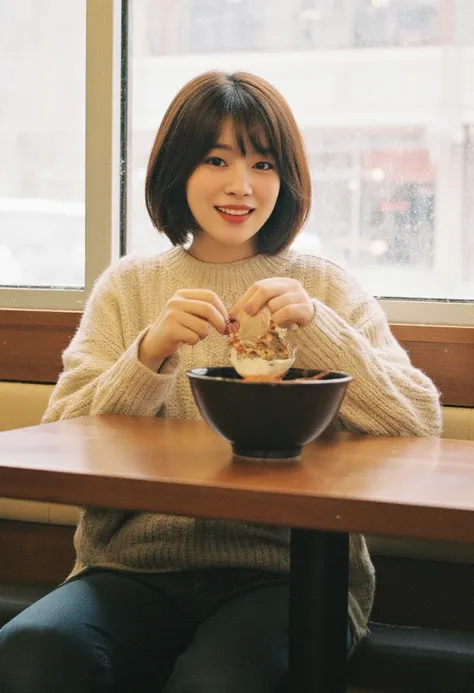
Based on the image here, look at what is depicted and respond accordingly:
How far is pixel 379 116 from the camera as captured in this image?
81.7 inches

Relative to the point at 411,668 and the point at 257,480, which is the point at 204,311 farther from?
the point at 411,668

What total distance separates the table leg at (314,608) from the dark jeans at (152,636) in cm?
10

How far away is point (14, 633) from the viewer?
120cm

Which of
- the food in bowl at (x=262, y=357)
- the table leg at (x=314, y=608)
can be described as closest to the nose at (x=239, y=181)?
the food in bowl at (x=262, y=357)

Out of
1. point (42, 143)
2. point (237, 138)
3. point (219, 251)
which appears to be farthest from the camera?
point (42, 143)

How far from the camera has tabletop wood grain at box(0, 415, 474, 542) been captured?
0.89 meters

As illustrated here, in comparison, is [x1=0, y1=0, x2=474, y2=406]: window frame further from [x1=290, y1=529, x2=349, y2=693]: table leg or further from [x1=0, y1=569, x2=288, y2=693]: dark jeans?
[x1=290, y1=529, x2=349, y2=693]: table leg

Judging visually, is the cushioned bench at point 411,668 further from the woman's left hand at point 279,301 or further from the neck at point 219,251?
the neck at point 219,251

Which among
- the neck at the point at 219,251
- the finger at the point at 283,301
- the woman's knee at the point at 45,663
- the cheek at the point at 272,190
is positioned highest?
the cheek at the point at 272,190

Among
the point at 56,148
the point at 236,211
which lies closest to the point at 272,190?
the point at 236,211

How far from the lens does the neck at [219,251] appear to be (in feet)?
5.57

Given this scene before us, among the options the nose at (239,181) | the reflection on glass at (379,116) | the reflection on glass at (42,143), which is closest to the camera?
the nose at (239,181)

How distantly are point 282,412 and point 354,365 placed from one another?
11.5 inches

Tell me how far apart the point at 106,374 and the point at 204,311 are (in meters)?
0.26
